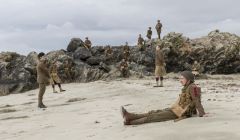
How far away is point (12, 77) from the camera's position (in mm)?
34250

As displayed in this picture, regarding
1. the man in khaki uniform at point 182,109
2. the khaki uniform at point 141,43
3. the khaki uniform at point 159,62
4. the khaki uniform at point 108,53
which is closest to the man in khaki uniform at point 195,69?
the khaki uniform at point 141,43

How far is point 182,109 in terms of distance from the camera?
1021 centimetres

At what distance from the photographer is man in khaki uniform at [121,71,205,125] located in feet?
33.1

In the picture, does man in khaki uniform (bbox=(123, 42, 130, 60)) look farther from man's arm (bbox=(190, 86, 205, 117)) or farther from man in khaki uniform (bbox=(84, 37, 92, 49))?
man's arm (bbox=(190, 86, 205, 117))

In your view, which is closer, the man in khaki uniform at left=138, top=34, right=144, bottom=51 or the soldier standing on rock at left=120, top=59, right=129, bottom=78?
the soldier standing on rock at left=120, top=59, right=129, bottom=78

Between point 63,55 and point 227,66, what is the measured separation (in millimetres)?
13852

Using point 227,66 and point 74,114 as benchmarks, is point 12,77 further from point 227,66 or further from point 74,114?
point 74,114

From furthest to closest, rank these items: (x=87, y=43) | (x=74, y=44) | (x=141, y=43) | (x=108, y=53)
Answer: (x=74, y=44) → (x=87, y=43) → (x=141, y=43) → (x=108, y=53)

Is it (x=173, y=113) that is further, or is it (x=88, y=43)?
(x=88, y=43)

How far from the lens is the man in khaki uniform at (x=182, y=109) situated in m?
10.1

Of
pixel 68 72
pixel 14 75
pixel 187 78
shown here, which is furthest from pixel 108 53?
pixel 187 78

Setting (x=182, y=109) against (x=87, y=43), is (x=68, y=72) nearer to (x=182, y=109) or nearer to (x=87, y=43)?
(x=87, y=43)

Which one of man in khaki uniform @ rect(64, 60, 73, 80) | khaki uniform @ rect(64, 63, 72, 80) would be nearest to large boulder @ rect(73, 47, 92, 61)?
man in khaki uniform @ rect(64, 60, 73, 80)

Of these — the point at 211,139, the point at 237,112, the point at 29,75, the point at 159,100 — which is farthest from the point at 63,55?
the point at 211,139
